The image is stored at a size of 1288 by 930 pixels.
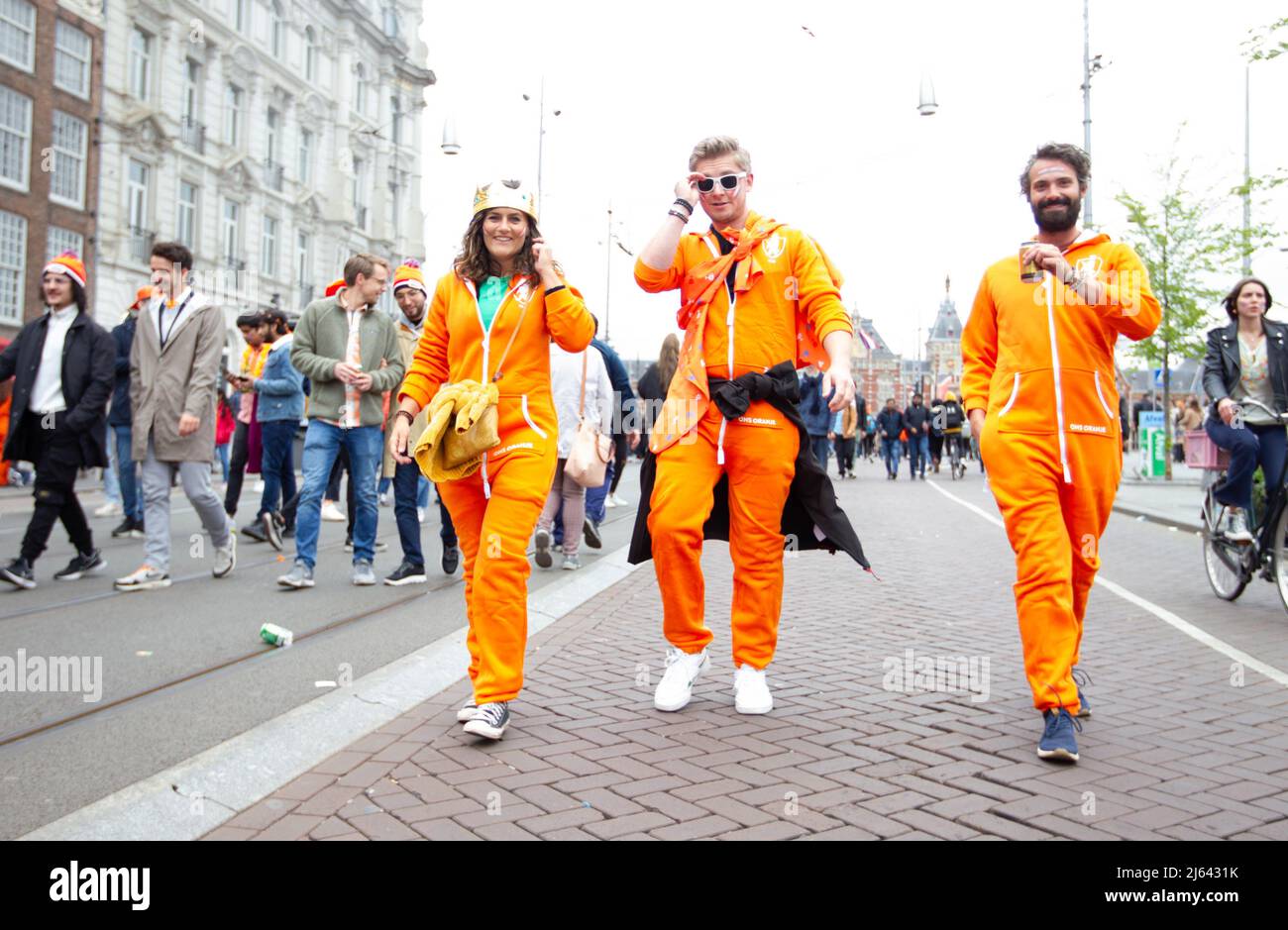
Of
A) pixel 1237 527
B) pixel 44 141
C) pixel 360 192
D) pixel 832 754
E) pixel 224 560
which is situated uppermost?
pixel 360 192

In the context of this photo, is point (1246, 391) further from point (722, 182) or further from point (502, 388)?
point (502, 388)

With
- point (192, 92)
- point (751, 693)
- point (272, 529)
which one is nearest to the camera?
point (751, 693)

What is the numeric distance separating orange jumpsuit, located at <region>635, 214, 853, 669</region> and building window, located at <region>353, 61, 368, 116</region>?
4325cm

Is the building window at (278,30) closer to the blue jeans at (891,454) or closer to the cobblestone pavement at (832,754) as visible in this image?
the blue jeans at (891,454)

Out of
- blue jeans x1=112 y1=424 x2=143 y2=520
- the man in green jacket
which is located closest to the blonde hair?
the man in green jacket

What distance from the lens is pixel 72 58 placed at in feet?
91.4

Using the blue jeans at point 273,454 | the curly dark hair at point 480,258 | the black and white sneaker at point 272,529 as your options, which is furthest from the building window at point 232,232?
the curly dark hair at point 480,258

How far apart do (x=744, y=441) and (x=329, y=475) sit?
13.1ft

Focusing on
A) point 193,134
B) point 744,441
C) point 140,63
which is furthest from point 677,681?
point 193,134

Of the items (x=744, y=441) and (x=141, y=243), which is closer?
(x=744, y=441)

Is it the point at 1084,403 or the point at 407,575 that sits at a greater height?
the point at 1084,403

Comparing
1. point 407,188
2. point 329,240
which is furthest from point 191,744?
point 407,188

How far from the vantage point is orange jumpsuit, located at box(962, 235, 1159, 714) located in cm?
363

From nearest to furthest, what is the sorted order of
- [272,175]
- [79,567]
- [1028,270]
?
[1028,270] < [79,567] < [272,175]
